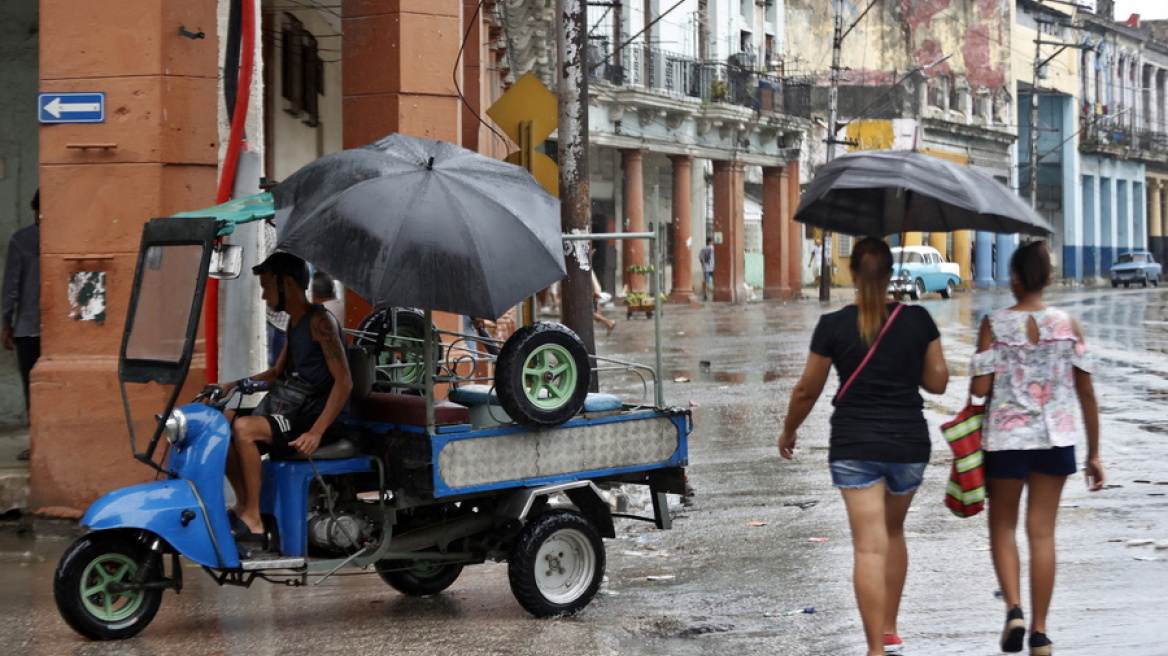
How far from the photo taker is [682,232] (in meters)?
42.1

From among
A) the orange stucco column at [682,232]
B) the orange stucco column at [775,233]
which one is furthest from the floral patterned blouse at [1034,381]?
the orange stucco column at [775,233]

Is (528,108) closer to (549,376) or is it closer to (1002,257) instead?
(549,376)

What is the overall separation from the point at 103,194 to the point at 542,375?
13.2ft

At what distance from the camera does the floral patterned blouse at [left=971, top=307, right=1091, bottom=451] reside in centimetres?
590

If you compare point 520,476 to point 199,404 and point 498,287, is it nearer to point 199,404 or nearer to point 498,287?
point 498,287

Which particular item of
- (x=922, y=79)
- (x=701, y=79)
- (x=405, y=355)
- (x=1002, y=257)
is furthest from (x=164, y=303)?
(x=1002, y=257)

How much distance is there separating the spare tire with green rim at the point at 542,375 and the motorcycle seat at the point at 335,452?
28.3 inches

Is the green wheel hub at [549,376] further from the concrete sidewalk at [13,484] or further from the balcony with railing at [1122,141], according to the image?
the balcony with railing at [1122,141]

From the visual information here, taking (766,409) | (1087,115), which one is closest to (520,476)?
(766,409)

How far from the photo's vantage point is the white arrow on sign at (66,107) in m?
9.44

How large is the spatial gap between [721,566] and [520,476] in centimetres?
177

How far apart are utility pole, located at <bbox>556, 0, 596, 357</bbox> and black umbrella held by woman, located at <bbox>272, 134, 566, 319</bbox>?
502 cm

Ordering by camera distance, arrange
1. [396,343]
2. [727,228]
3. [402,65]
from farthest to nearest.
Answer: [727,228] < [402,65] < [396,343]

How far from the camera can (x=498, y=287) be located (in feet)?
20.7
